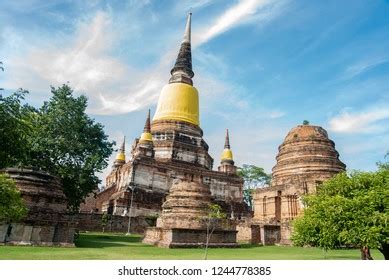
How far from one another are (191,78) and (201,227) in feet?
103

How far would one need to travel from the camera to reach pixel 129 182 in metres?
38.7

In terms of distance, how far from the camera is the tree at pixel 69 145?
22.6 m

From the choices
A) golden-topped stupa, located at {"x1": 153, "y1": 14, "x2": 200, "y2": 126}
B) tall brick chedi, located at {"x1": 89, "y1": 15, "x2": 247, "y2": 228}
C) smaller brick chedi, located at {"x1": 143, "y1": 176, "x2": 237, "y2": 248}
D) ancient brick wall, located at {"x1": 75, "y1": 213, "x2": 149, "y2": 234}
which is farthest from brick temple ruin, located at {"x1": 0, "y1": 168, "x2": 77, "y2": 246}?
golden-topped stupa, located at {"x1": 153, "y1": 14, "x2": 200, "y2": 126}

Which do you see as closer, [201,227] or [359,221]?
[359,221]

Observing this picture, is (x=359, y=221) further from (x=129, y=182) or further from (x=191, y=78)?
(x=191, y=78)

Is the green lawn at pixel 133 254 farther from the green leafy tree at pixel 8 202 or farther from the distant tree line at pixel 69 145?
the distant tree line at pixel 69 145

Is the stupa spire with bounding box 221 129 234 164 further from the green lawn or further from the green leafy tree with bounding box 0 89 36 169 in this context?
the green leafy tree with bounding box 0 89 36 169

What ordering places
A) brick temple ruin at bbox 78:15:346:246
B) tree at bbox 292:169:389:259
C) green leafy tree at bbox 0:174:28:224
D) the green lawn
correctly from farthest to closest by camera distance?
brick temple ruin at bbox 78:15:346:246 < the green lawn < green leafy tree at bbox 0:174:28:224 < tree at bbox 292:169:389:259

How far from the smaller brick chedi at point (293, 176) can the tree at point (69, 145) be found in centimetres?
1384

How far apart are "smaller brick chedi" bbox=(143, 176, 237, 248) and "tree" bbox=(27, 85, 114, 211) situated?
18.7 feet

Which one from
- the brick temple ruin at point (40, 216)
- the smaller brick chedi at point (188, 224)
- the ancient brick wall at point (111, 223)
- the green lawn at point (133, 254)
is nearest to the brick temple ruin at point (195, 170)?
the ancient brick wall at point (111, 223)

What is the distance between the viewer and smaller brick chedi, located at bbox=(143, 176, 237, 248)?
66.0 feet

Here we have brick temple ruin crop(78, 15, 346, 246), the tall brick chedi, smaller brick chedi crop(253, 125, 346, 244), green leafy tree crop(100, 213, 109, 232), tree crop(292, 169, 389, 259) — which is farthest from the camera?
the tall brick chedi
